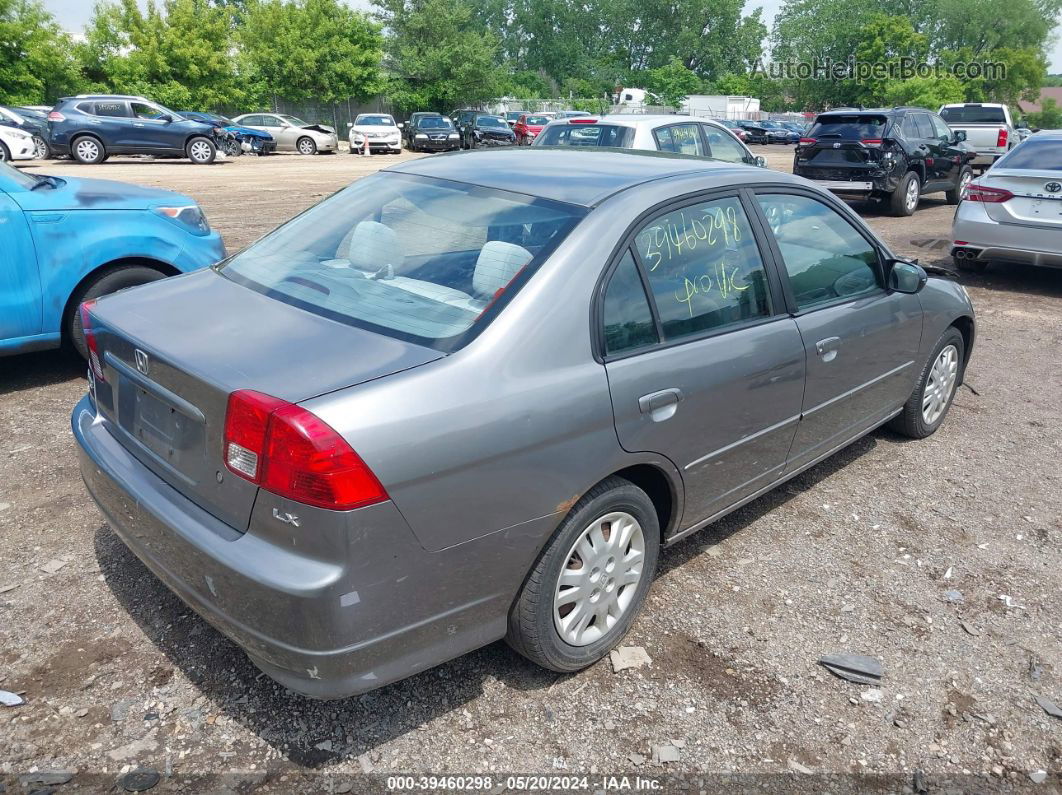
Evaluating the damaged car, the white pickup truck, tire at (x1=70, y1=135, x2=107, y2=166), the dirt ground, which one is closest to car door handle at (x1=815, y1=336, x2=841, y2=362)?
the dirt ground

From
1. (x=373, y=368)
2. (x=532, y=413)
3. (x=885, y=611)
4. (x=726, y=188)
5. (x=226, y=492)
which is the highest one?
(x=726, y=188)

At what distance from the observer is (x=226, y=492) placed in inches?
93.3

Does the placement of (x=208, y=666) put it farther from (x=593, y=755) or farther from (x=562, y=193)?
(x=562, y=193)

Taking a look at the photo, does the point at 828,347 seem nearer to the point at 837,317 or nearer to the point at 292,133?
the point at 837,317

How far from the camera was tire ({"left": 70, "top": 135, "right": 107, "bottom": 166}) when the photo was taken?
22.8 metres

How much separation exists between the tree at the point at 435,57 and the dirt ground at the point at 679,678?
51.0 m

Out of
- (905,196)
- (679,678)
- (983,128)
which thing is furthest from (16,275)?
(983,128)

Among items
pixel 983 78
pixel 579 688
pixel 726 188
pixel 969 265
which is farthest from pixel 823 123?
pixel 983 78

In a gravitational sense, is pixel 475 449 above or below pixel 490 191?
below

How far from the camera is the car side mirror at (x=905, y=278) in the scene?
416cm

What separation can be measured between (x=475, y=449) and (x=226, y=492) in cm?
71

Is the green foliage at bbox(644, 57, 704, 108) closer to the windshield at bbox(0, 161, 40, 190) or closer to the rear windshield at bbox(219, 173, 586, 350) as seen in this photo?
the windshield at bbox(0, 161, 40, 190)

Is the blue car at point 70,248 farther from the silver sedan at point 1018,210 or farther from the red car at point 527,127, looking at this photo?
the red car at point 527,127

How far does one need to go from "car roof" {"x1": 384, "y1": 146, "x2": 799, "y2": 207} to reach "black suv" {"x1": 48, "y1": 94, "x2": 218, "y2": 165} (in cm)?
2279
